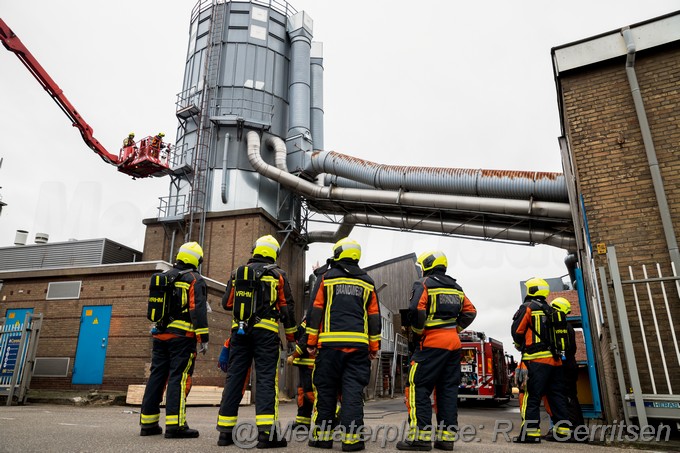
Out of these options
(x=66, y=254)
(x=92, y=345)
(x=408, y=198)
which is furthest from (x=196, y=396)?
(x=408, y=198)

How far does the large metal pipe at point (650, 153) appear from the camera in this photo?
637 centimetres

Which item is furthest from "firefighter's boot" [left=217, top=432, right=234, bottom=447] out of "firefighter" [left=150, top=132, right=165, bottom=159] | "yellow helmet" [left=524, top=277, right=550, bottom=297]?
"firefighter" [left=150, top=132, right=165, bottom=159]

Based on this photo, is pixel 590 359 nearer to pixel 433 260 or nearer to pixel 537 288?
pixel 537 288

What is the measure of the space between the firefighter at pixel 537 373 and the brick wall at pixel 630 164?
1.22 metres

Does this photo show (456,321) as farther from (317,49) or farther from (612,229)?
(317,49)

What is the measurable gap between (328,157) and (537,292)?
48.2 ft

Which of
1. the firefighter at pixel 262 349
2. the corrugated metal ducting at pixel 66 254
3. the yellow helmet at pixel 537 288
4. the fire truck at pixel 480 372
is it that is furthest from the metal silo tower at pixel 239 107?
the firefighter at pixel 262 349

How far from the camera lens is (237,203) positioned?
2116 cm

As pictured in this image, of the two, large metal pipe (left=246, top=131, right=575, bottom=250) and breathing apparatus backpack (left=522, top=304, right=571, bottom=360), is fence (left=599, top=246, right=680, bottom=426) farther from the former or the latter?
large metal pipe (left=246, top=131, right=575, bottom=250)

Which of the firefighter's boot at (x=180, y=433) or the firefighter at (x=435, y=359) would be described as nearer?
the firefighter at (x=435, y=359)

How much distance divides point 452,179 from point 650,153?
9904 mm

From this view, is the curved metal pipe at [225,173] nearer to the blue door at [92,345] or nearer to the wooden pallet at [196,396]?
the blue door at [92,345]

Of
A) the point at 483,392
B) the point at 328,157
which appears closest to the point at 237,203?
the point at 328,157

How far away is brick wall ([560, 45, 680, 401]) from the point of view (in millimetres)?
6219
